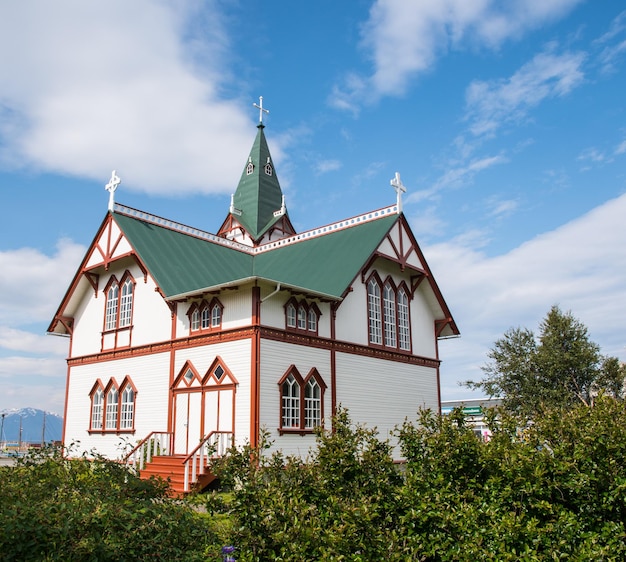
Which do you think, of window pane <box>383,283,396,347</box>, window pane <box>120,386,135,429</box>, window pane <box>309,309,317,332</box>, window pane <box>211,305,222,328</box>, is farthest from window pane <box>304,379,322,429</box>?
window pane <box>120,386,135,429</box>

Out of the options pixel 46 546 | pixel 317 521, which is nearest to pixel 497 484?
pixel 317 521

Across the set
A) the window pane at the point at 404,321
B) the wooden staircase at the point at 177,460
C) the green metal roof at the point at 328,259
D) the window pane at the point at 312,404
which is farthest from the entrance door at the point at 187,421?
the window pane at the point at 404,321

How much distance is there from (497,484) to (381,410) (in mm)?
16858

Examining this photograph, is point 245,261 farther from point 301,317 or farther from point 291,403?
point 291,403

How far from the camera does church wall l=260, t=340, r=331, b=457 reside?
19.3 metres

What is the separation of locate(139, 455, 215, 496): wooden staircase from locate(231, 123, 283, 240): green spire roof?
16.1 m

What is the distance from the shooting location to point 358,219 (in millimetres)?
26047

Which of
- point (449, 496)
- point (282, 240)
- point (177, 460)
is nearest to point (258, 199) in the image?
point (282, 240)

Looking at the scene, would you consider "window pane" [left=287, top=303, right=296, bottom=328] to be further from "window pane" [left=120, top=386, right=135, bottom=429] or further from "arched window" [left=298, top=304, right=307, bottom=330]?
"window pane" [left=120, top=386, right=135, bottom=429]

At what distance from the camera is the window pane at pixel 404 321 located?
2578 centimetres

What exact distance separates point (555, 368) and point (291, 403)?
19.5m

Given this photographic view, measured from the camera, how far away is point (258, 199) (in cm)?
3544

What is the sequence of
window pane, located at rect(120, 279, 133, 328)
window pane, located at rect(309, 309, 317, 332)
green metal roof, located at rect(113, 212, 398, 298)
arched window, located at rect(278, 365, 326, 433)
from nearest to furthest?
arched window, located at rect(278, 365, 326, 433)
window pane, located at rect(309, 309, 317, 332)
green metal roof, located at rect(113, 212, 398, 298)
window pane, located at rect(120, 279, 133, 328)

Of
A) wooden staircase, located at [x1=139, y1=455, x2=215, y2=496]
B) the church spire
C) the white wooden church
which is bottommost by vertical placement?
wooden staircase, located at [x1=139, y1=455, x2=215, y2=496]
